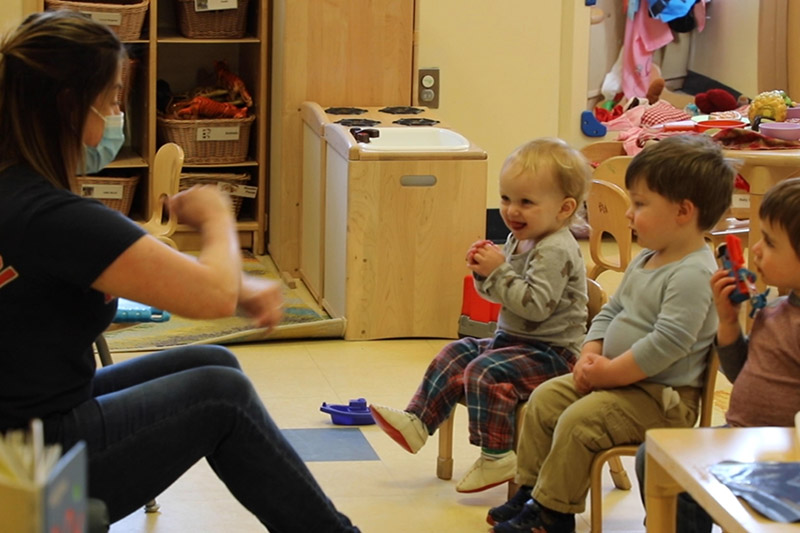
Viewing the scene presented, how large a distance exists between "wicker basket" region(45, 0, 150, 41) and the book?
3.91m

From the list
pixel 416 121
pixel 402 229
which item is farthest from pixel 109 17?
pixel 402 229

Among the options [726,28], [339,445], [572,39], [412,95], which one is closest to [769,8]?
[726,28]

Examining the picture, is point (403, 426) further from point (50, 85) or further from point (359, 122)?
point (359, 122)

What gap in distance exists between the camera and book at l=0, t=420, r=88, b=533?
3.00 ft

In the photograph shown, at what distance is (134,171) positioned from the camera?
5.15m

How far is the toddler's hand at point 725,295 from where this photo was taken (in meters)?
1.96

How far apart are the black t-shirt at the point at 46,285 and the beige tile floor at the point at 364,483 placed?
0.87m

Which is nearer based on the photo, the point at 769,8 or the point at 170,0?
the point at 170,0

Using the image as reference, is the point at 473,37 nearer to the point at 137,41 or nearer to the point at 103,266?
the point at 137,41

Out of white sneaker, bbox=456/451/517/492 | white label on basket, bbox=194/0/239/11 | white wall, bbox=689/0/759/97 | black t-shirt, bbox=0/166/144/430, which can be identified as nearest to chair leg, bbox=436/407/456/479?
white sneaker, bbox=456/451/517/492

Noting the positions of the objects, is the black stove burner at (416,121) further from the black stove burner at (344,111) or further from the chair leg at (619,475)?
the chair leg at (619,475)

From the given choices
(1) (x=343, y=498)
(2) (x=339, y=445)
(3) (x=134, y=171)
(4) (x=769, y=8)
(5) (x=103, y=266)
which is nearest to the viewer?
(5) (x=103, y=266)

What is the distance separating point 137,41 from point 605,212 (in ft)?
6.68

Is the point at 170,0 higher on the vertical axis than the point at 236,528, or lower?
higher
